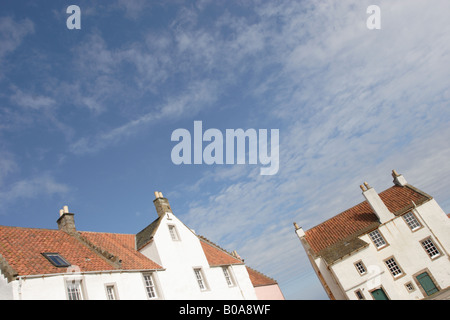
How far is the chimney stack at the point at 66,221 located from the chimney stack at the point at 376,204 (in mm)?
37351

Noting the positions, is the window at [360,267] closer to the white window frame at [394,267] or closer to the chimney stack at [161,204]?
the white window frame at [394,267]

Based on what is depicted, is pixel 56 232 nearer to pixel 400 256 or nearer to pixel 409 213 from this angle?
pixel 400 256

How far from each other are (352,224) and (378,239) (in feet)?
13.9

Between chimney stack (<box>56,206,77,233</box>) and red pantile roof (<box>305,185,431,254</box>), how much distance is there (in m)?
32.3

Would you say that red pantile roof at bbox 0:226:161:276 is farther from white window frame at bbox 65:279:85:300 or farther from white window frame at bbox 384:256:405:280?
white window frame at bbox 384:256:405:280

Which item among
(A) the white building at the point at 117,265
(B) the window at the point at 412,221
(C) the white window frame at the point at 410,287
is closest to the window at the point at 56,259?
(A) the white building at the point at 117,265

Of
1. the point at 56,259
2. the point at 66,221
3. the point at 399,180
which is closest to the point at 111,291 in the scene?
the point at 56,259

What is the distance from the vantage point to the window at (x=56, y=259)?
1819cm

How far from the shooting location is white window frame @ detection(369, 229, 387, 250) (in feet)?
127

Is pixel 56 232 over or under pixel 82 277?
over

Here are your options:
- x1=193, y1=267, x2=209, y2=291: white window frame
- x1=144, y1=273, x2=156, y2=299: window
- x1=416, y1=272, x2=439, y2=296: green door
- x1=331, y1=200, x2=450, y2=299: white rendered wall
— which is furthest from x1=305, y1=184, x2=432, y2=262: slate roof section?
x1=144, y1=273, x2=156, y2=299: window
